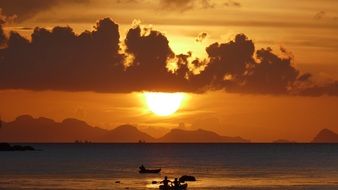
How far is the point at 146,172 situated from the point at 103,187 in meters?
38.9

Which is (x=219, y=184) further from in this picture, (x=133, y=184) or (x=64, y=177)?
(x=64, y=177)

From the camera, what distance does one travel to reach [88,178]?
5950 inches

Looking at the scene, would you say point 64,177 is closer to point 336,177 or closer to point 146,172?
point 146,172

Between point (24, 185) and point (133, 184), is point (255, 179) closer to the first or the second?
point (133, 184)

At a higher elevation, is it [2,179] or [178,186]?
[2,179]

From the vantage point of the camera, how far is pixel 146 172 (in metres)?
166

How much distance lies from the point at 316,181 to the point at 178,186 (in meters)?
40.2

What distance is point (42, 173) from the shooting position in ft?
563

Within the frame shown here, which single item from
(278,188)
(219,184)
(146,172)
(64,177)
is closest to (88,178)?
(64,177)

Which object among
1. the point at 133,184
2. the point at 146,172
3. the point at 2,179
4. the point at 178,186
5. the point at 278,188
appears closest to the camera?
the point at 178,186

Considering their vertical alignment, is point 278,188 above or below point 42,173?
below

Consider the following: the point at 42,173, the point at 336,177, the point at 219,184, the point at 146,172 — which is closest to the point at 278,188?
the point at 219,184

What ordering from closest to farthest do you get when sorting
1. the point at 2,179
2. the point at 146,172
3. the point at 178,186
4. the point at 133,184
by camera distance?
the point at 178,186 → the point at 133,184 → the point at 2,179 → the point at 146,172

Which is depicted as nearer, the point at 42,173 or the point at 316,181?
the point at 316,181
